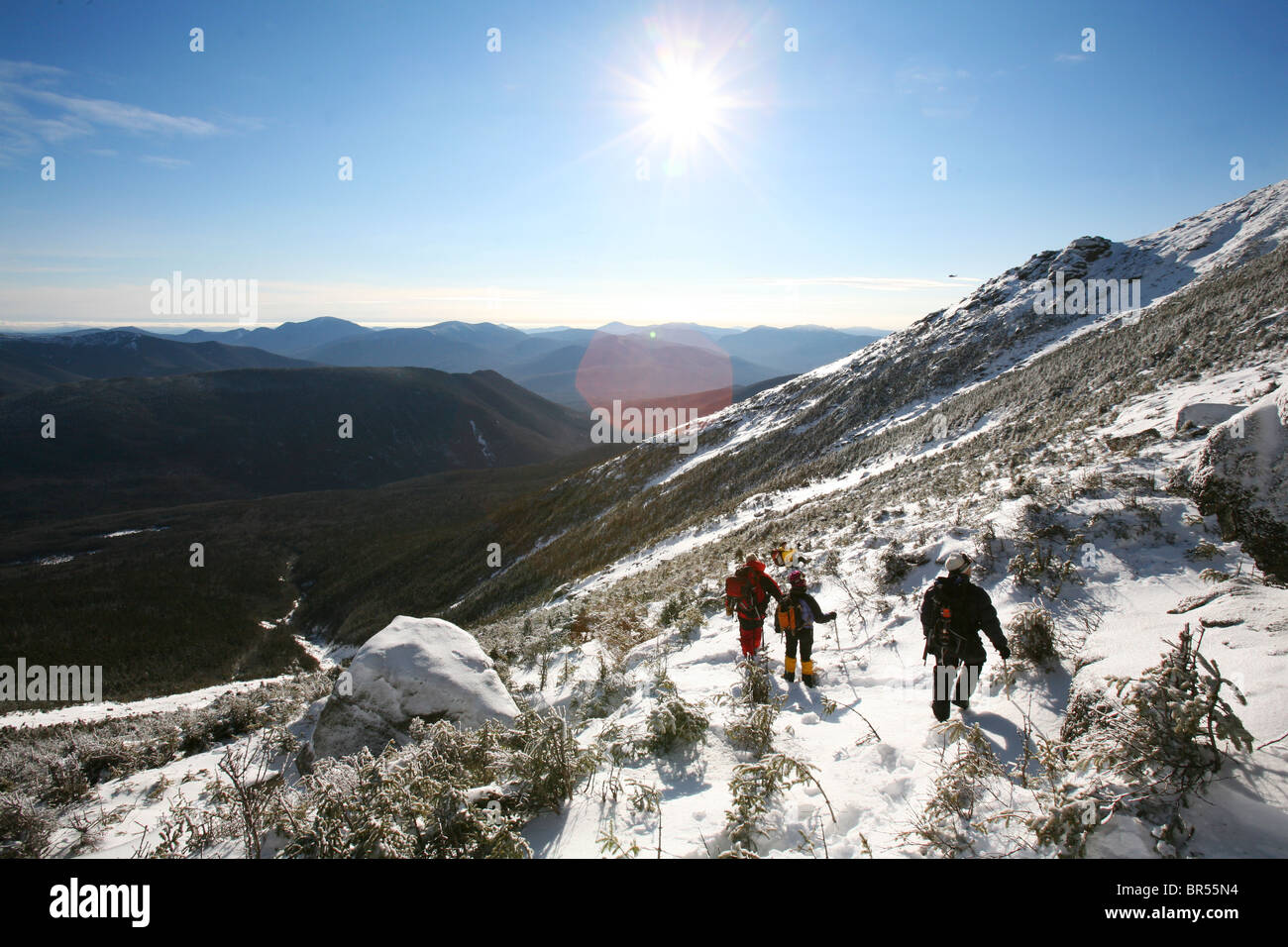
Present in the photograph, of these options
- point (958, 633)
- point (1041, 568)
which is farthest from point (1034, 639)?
point (1041, 568)

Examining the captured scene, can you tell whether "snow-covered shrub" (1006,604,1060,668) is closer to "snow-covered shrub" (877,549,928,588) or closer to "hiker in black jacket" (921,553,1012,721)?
"hiker in black jacket" (921,553,1012,721)

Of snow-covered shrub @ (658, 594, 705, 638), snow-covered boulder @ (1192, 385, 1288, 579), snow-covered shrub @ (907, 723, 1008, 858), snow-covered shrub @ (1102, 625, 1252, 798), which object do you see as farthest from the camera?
Answer: snow-covered shrub @ (658, 594, 705, 638)

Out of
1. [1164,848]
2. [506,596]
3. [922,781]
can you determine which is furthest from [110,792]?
[506,596]

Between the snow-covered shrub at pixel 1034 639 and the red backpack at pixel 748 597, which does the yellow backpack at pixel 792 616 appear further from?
the snow-covered shrub at pixel 1034 639

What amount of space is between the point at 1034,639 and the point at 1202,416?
9000mm

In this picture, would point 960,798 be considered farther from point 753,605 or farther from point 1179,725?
point 753,605

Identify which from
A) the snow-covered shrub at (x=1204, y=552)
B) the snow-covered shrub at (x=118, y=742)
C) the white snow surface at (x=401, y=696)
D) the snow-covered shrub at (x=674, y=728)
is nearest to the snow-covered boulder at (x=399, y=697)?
the white snow surface at (x=401, y=696)

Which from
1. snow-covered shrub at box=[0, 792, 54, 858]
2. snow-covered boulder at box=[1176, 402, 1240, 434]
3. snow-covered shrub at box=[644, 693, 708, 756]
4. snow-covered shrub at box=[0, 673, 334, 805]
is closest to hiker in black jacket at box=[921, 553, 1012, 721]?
snow-covered shrub at box=[644, 693, 708, 756]

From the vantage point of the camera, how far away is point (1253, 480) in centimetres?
652

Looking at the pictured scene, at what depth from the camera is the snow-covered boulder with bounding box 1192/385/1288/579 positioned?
20.2 feet

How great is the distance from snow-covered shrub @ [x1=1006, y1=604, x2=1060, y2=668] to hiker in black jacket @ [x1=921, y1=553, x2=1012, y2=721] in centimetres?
61

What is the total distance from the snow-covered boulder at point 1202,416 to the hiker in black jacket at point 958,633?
9.04 metres
